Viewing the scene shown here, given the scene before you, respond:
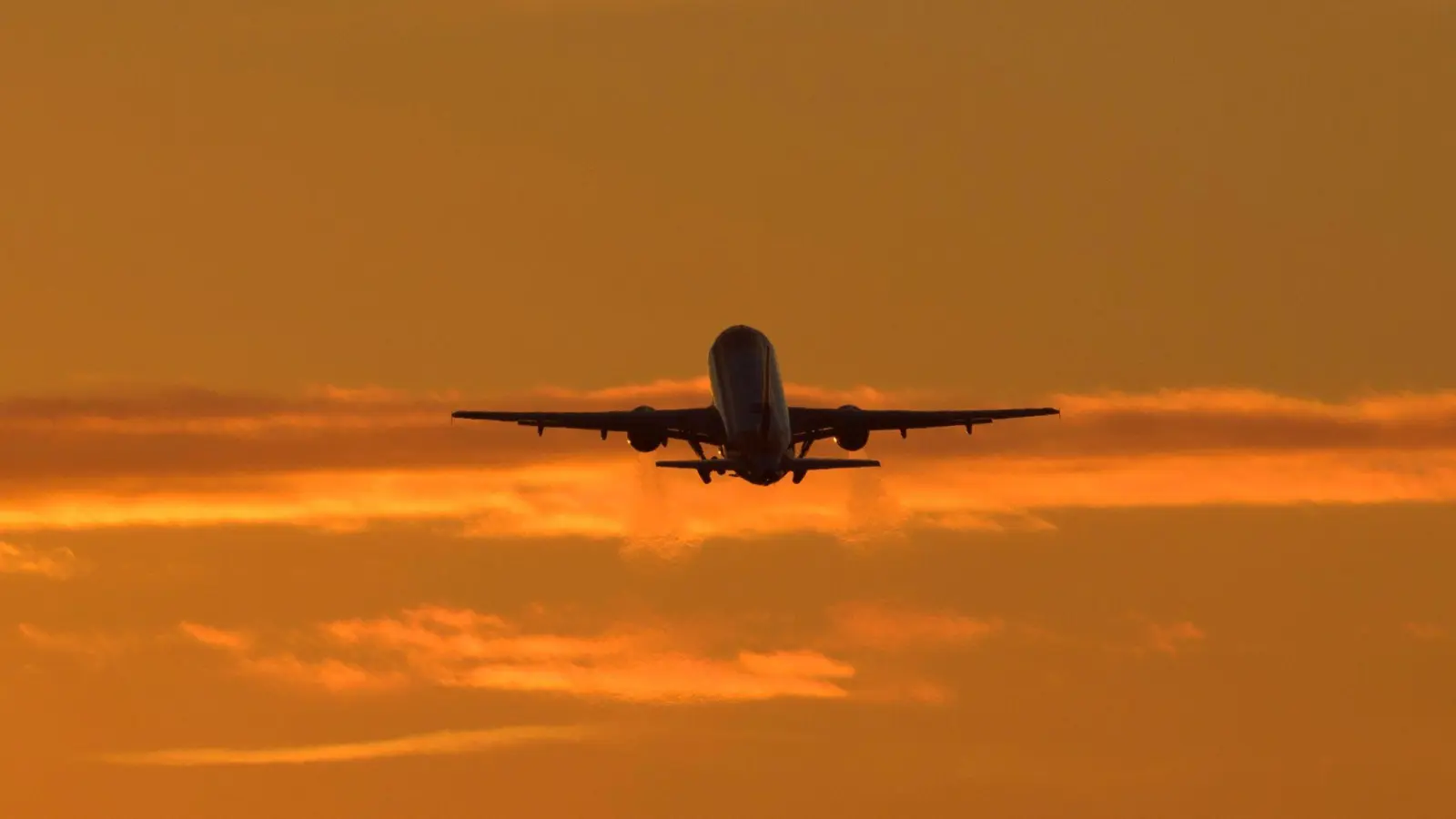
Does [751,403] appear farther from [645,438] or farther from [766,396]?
[645,438]

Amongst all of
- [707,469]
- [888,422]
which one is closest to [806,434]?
[888,422]

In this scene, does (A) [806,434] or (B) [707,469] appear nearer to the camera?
(B) [707,469]

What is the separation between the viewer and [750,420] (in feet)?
555

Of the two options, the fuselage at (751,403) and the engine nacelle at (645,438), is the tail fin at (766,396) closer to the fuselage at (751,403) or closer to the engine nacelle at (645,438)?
the fuselage at (751,403)

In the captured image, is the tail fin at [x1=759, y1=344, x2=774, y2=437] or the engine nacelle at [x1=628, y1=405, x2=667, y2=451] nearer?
the tail fin at [x1=759, y1=344, x2=774, y2=437]

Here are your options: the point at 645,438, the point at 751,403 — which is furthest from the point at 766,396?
the point at 645,438

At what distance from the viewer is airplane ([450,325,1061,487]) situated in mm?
168625

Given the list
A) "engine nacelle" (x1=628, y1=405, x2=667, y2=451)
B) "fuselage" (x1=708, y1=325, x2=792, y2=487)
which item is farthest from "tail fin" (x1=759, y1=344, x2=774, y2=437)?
"engine nacelle" (x1=628, y1=405, x2=667, y2=451)

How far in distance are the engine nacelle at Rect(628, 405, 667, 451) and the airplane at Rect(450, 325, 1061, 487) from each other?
0.17 ft

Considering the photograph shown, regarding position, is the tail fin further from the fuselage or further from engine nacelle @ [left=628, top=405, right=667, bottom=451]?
engine nacelle @ [left=628, top=405, right=667, bottom=451]

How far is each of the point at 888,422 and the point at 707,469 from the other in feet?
70.3

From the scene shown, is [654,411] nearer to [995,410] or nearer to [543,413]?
[543,413]

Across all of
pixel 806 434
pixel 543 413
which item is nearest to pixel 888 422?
pixel 806 434

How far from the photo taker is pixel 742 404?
560 feet
